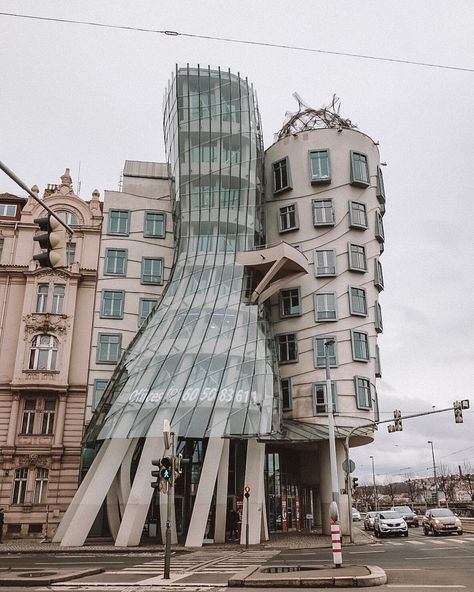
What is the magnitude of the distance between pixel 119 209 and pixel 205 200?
6.65 m

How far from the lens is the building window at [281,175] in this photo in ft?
142

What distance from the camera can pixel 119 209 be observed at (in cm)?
4334

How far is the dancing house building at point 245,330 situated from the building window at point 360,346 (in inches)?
3.7

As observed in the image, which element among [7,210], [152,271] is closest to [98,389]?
[152,271]

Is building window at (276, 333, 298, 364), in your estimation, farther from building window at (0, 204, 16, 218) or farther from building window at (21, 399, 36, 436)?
building window at (0, 204, 16, 218)

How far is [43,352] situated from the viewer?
37906 millimetres

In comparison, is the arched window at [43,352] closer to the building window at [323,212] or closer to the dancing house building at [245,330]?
the dancing house building at [245,330]

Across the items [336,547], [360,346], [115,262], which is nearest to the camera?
[336,547]

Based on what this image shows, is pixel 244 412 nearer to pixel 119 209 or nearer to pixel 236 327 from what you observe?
pixel 236 327

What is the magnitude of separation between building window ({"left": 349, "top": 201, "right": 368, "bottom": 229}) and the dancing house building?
84 millimetres

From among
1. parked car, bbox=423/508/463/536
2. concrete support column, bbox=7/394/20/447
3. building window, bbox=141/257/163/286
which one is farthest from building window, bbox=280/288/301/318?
concrete support column, bbox=7/394/20/447

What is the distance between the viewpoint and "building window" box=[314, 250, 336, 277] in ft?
132

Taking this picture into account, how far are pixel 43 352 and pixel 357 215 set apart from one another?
77.1 ft

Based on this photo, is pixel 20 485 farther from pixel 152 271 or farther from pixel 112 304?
pixel 152 271
